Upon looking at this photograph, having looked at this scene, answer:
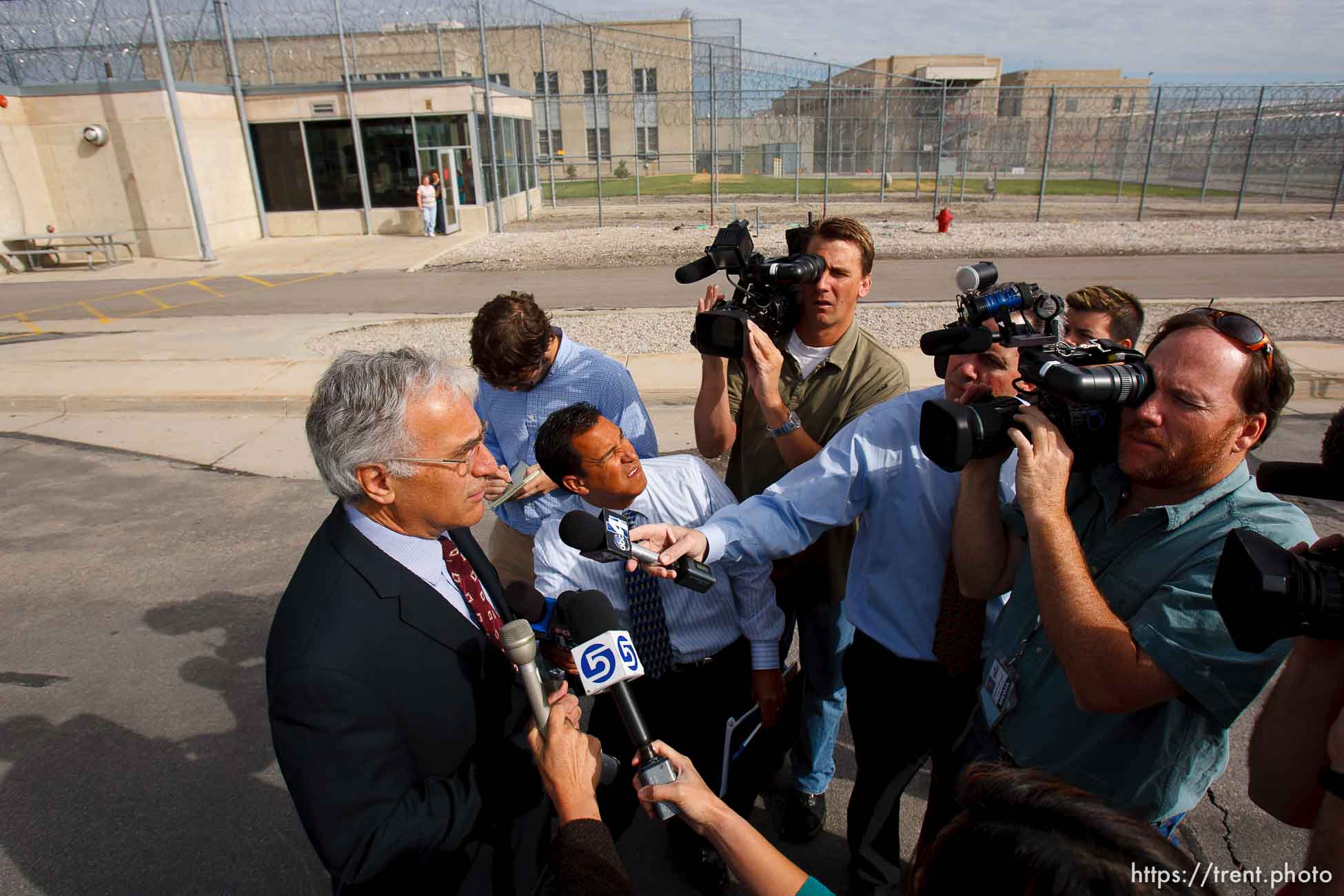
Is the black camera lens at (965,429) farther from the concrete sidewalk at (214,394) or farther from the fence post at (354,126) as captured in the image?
the fence post at (354,126)

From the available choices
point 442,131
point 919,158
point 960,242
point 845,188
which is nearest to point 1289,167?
point 919,158

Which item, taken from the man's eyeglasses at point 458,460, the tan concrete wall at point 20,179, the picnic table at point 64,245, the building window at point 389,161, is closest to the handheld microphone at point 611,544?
the man's eyeglasses at point 458,460

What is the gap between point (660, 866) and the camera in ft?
8.48

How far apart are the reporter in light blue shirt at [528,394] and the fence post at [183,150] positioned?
17384mm

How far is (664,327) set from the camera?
9867 mm

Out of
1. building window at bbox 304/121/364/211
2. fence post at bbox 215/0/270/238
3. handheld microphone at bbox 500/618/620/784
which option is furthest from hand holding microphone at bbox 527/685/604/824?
fence post at bbox 215/0/270/238

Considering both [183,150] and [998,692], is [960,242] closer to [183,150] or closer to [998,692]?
[998,692]

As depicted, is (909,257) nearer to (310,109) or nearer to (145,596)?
(145,596)

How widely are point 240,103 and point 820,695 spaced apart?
76.3 feet

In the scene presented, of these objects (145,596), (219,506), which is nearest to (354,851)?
(145,596)

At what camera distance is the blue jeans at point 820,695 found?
2717 mm

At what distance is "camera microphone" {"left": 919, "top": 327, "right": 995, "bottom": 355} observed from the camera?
1765 millimetres

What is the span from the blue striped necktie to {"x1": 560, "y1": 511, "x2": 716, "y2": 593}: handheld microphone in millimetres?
301

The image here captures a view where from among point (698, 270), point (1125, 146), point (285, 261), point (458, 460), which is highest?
point (1125, 146)
